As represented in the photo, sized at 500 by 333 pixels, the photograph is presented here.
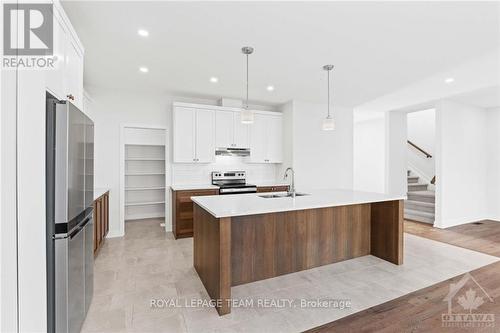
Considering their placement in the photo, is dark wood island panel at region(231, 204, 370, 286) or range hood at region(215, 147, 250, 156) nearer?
dark wood island panel at region(231, 204, 370, 286)

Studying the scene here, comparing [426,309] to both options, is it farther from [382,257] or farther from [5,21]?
[5,21]

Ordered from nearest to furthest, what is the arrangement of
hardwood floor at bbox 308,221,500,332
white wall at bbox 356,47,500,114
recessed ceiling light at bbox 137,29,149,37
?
hardwood floor at bbox 308,221,500,332 → recessed ceiling light at bbox 137,29,149,37 → white wall at bbox 356,47,500,114

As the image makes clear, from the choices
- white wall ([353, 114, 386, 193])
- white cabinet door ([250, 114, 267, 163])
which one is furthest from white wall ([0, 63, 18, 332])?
white wall ([353, 114, 386, 193])

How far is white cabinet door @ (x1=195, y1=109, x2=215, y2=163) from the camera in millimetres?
4664

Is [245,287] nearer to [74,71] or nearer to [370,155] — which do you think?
[74,71]

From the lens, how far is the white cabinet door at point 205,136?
15.3 feet

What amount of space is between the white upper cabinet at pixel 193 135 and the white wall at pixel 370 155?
5.63m

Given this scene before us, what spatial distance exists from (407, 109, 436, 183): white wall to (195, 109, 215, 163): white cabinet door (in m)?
6.40

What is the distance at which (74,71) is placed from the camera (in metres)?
2.19

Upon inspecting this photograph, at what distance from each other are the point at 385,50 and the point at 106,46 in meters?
3.38

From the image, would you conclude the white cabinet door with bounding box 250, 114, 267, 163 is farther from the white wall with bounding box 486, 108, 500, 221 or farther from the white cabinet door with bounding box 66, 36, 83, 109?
the white wall with bounding box 486, 108, 500, 221

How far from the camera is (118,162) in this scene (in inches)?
175

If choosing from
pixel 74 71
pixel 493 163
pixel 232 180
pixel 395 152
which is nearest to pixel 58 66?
pixel 74 71

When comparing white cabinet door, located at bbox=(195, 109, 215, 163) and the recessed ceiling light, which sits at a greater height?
the recessed ceiling light
